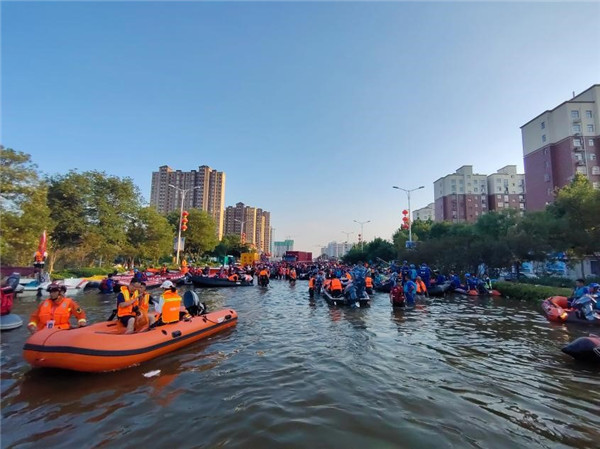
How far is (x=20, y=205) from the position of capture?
20.8 metres

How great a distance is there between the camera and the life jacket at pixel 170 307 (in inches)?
330

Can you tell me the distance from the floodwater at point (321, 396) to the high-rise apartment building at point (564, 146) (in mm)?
50455

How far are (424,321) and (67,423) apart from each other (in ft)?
36.6

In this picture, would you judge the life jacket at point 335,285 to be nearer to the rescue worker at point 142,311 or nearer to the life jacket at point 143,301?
the rescue worker at point 142,311

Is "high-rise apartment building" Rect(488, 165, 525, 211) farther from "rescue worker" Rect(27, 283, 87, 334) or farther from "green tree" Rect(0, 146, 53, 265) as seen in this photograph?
"rescue worker" Rect(27, 283, 87, 334)

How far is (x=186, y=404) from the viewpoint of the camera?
5.28 m

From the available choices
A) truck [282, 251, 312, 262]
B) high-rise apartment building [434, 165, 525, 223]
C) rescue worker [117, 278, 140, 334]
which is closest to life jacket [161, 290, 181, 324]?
rescue worker [117, 278, 140, 334]

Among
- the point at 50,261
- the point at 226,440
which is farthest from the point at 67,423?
the point at 50,261

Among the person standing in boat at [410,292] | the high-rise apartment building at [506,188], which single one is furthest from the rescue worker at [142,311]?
the high-rise apartment building at [506,188]

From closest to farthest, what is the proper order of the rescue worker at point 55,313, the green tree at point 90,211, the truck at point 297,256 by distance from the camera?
the rescue worker at point 55,313 < the green tree at point 90,211 < the truck at point 297,256

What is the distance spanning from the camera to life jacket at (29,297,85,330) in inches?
283

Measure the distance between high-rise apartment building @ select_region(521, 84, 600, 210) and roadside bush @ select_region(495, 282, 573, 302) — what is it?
116 ft

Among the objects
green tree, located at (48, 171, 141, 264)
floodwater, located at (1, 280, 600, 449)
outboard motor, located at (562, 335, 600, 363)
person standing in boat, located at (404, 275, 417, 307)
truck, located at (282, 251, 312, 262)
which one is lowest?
floodwater, located at (1, 280, 600, 449)

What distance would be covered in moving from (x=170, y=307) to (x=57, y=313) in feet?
7.86
